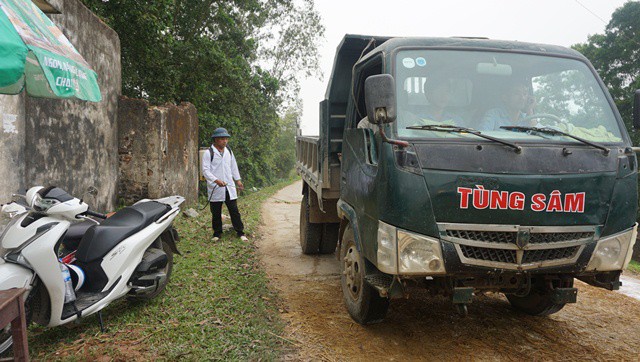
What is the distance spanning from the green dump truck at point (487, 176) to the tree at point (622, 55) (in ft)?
63.6

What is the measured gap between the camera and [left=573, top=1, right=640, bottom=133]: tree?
19.3 metres

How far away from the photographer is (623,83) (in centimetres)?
2027

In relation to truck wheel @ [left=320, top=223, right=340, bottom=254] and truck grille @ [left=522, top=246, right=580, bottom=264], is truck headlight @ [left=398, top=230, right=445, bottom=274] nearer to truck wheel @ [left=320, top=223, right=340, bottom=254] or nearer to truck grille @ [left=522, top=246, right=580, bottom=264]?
truck grille @ [left=522, top=246, right=580, bottom=264]

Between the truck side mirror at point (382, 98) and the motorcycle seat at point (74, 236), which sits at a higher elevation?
the truck side mirror at point (382, 98)

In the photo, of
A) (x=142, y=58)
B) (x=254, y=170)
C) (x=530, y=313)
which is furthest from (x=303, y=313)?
(x=254, y=170)

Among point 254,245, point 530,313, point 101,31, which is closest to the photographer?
point 530,313

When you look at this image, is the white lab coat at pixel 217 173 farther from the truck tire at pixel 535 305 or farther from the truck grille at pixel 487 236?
the truck grille at pixel 487 236

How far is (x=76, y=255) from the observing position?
3664mm

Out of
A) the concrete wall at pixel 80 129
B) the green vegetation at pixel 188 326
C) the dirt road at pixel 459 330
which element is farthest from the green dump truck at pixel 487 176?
the concrete wall at pixel 80 129

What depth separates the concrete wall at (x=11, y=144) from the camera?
194 inches

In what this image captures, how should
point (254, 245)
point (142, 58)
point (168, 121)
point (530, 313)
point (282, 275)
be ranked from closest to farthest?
point (530, 313), point (282, 275), point (254, 245), point (168, 121), point (142, 58)

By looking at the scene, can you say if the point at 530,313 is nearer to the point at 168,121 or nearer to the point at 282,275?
the point at 282,275

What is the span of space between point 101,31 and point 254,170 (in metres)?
12.5

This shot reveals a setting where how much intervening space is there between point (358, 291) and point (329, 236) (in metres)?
2.73
